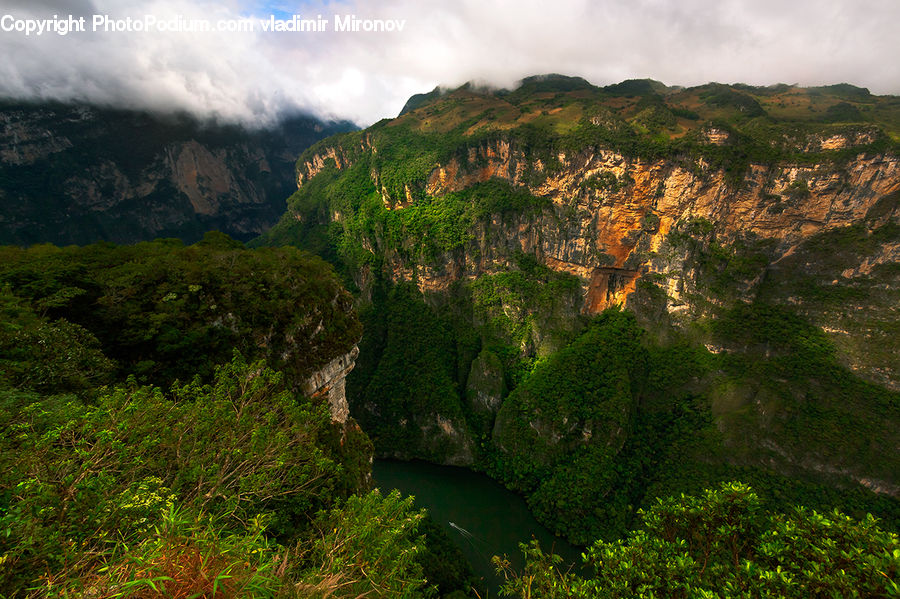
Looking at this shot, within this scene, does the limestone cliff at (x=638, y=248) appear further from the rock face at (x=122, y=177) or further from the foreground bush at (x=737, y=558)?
the rock face at (x=122, y=177)

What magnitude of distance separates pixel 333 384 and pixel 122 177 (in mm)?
61022

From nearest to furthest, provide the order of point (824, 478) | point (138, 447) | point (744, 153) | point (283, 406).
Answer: point (138, 447), point (283, 406), point (824, 478), point (744, 153)

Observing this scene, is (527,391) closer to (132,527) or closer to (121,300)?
(121,300)

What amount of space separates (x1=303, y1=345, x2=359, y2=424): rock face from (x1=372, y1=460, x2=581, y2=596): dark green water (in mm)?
14132

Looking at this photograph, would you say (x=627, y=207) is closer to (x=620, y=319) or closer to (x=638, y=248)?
(x=638, y=248)

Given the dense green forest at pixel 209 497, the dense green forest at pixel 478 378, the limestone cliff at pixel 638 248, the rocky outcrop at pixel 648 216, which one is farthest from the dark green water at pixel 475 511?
the rocky outcrop at pixel 648 216

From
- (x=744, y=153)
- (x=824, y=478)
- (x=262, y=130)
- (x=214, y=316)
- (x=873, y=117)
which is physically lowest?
(x=824, y=478)

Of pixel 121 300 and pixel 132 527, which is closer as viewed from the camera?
pixel 132 527

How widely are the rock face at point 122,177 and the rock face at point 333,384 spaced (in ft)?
175

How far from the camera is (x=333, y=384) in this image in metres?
16.7

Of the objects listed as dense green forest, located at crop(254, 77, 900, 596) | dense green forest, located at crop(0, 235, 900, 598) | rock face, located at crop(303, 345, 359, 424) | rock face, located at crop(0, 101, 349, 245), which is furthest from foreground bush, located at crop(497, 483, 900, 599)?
rock face, located at crop(0, 101, 349, 245)

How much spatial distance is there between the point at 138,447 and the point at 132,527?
1.84 meters

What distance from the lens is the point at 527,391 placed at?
110 ft

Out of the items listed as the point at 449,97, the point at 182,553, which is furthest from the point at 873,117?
the point at 182,553
